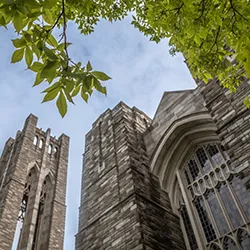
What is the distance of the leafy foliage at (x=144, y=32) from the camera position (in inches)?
70.6

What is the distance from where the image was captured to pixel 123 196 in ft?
26.9

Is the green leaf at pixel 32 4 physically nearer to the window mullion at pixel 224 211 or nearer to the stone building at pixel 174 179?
the stone building at pixel 174 179

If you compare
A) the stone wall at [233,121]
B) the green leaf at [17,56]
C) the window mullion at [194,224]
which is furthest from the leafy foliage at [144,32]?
the window mullion at [194,224]

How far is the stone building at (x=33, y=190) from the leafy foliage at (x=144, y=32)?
711 inches

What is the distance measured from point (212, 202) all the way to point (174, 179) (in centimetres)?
172

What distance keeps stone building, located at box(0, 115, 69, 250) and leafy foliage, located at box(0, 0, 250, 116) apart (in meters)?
18.1

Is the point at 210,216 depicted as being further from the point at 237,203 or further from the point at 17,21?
the point at 17,21

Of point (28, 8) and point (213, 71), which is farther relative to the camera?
point (213, 71)

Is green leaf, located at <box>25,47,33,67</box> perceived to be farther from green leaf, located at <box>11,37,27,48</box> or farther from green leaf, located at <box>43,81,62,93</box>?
green leaf, located at <box>43,81,62,93</box>

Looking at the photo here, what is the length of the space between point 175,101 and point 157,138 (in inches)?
53.4


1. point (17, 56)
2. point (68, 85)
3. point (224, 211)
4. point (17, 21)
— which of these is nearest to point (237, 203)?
point (224, 211)

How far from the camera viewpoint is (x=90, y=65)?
6.52 ft

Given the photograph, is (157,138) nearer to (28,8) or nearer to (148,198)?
(148,198)

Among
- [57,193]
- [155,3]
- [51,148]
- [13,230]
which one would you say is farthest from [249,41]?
[51,148]
